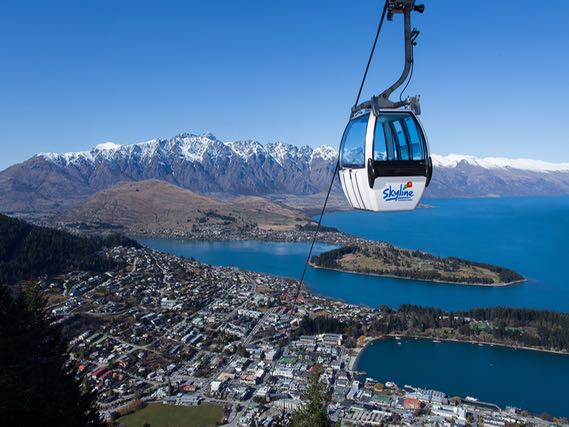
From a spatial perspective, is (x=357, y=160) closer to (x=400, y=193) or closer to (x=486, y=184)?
(x=400, y=193)

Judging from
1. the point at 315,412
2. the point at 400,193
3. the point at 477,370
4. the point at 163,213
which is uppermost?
the point at 400,193

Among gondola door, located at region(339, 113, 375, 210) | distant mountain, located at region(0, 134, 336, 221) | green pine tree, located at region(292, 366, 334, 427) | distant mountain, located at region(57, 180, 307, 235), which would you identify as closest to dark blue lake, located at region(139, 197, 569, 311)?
distant mountain, located at region(57, 180, 307, 235)

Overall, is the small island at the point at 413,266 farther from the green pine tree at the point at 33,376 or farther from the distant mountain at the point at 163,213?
the green pine tree at the point at 33,376

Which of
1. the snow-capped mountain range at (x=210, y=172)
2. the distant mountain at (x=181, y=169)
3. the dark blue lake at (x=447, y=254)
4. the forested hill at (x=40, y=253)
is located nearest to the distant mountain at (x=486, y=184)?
the snow-capped mountain range at (x=210, y=172)

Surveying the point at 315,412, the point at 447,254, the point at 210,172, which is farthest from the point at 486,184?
the point at 315,412

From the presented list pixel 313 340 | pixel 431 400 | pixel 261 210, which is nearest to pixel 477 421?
pixel 431 400

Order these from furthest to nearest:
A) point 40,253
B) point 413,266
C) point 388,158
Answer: point 413,266 → point 40,253 → point 388,158

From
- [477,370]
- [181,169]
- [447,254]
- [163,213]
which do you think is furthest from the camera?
[181,169]
